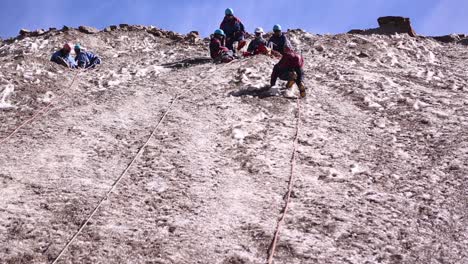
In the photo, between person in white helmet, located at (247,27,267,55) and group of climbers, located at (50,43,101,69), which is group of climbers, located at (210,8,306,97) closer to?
person in white helmet, located at (247,27,267,55)

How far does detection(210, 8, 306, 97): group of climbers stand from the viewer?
35.7 ft

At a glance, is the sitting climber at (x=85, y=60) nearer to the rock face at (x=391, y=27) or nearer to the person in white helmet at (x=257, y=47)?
the person in white helmet at (x=257, y=47)

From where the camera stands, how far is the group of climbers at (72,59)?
13961 mm

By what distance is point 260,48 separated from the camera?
1397 cm

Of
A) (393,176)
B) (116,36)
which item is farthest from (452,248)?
(116,36)

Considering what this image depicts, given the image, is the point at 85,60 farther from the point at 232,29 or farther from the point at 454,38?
the point at 454,38

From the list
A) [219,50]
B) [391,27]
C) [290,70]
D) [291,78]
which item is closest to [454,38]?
[391,27]

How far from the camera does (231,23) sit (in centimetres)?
1573

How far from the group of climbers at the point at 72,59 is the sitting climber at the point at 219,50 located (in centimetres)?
382

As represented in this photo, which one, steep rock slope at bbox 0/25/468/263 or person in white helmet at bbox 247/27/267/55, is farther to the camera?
person in white helmet at bbox 247/27/267/55

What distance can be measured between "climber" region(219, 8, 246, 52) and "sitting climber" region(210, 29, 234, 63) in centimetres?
84

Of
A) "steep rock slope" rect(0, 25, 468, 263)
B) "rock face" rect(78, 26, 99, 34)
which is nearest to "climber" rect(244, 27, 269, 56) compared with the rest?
"steep rock slope" rect(0, 25, 468, 263)

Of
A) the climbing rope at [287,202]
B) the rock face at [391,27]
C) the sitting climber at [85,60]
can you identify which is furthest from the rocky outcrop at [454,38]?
the sitting climber at [85,60]

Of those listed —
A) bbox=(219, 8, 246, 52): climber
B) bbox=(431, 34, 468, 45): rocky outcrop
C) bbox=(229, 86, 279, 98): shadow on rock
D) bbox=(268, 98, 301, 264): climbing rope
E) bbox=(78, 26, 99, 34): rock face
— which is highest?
bbox=(431, 34, 468, 45): rocky outcrop
